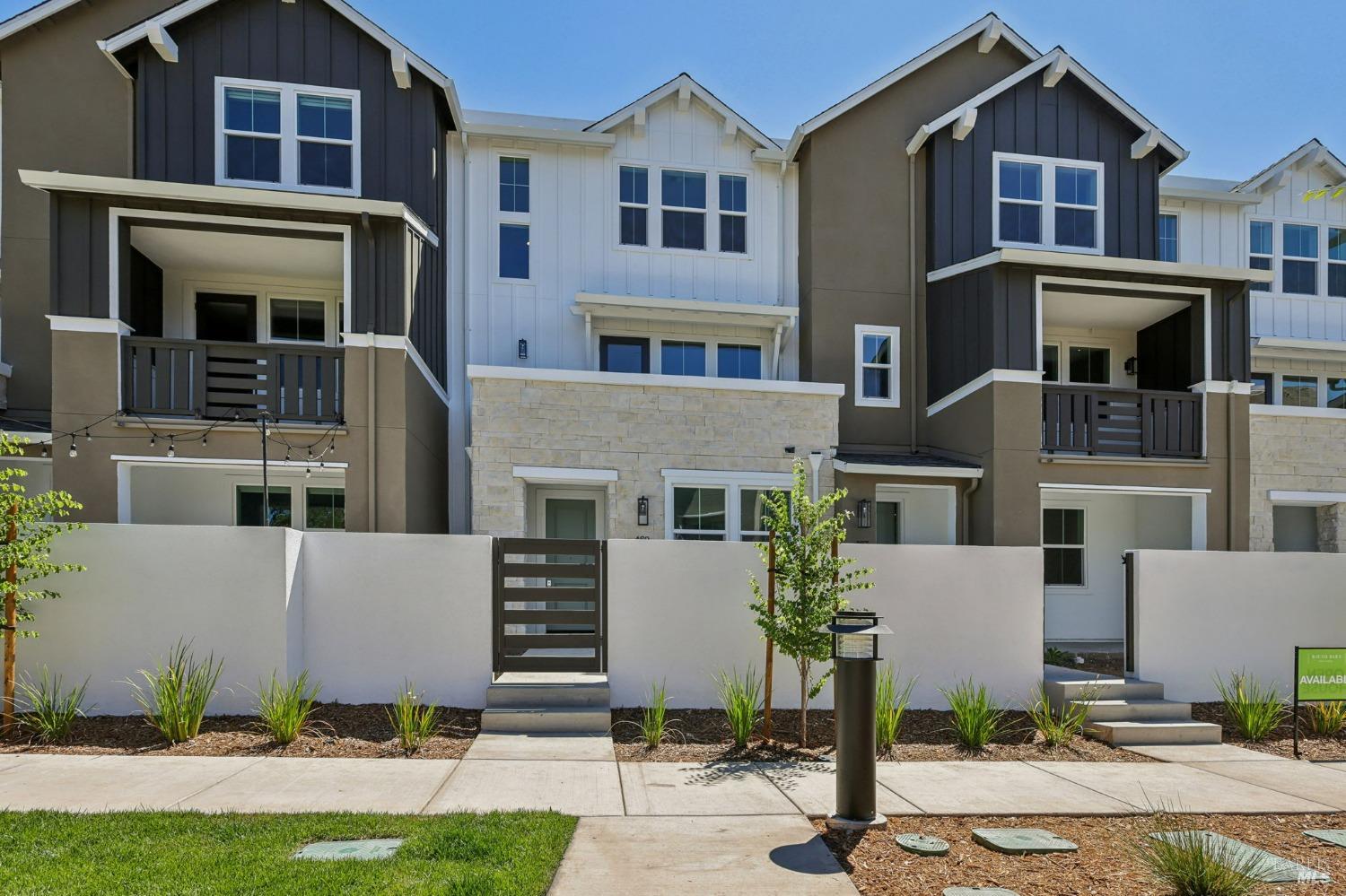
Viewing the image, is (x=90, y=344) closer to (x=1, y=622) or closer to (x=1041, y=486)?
(x=1, y=622)

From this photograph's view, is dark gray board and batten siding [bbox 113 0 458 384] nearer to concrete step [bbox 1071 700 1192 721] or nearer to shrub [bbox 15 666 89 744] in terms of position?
shrub [bbox 15 666 89 744]

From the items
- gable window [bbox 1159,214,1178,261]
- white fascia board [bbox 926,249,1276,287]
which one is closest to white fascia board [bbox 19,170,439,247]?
white fascia board [bbox 926,249,1276,287]

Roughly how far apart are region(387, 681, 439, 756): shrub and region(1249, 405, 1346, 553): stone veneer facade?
13.9 m

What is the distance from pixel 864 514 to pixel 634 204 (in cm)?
691

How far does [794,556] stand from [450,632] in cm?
379

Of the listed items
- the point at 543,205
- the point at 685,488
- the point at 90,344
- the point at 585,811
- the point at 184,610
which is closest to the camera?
the point at 585,811

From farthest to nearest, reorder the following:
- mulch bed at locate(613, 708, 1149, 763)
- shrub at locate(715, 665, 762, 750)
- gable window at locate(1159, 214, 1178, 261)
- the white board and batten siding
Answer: gable window at locate(1159, 214, 1178, 261)
the white board and batten siding
shrub at locate(715, 665, 762, 750)
mulch bed at locate(613, 708, 1149, 763)

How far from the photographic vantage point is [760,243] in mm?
15188

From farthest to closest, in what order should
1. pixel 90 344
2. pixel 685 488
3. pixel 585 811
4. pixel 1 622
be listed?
1. pixel 685 488
2. pixel 90 344
3. pixel 1 622
4. pixel 585 811

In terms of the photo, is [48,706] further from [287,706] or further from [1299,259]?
[1299,259]

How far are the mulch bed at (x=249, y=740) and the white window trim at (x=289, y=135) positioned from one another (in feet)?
28.2

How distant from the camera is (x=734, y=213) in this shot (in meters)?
15.2

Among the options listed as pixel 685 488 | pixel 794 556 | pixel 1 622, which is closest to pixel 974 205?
pixel 685 488

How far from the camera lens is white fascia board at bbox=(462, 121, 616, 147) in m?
14.2
